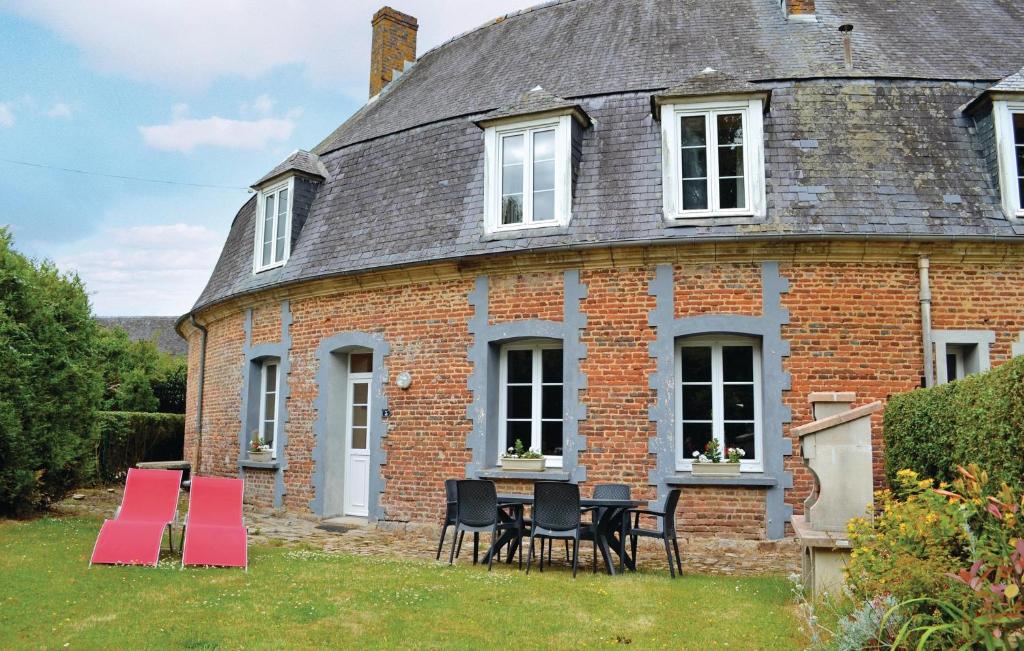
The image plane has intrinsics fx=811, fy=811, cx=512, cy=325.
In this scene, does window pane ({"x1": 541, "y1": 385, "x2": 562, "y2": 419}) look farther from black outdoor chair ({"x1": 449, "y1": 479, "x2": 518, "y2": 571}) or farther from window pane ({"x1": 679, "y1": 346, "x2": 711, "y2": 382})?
black outdoor chair ({"x1": 449, "y1": 479, "x2": 518, "y2": 571})

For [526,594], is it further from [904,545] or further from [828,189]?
[828,189]

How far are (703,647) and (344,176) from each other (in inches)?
385

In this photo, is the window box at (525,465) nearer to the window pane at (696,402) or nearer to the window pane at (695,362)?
the window pane at (696,402)

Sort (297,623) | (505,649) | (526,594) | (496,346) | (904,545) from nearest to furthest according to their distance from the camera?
1. (904,545)
2. (505,649)
3. (297,623)
4. (526,594)
5. (496,346)

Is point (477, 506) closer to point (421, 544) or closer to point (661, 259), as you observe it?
point (421, 544)

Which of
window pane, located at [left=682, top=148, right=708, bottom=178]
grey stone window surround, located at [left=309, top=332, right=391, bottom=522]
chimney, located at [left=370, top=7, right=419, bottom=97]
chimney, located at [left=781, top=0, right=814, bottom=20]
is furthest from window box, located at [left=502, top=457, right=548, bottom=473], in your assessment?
chimney, located at [left=370, top=7, right=419, bottom=97]

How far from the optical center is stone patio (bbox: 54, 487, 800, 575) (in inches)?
334

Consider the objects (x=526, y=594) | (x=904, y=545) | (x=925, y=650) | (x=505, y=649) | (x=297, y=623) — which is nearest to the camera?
(x=925, y=650)

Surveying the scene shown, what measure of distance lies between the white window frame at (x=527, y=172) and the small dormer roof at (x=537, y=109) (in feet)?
0.32

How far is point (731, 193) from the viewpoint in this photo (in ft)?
32.4

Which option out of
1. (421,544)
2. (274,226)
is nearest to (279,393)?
(274,226)

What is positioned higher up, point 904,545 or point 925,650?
point 904,545

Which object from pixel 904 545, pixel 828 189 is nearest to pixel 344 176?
pixel 828 189

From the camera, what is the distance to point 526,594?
6.71 metres
